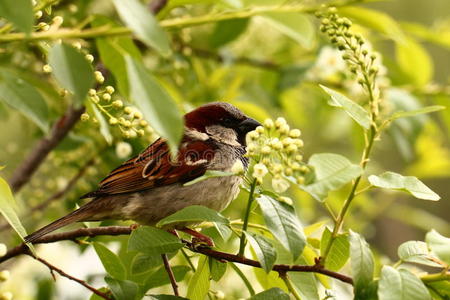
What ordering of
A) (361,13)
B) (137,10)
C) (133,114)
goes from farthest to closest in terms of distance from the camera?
(361,13)
(133,114)
(137,10)

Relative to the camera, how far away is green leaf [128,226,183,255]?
167 centimetres

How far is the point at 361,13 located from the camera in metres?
2.80

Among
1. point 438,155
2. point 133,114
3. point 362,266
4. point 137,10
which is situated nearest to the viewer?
point 137,10

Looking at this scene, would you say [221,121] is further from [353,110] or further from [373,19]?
[353,110]

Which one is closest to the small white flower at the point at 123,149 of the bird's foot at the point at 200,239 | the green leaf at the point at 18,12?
the bird's foot at the point at 200,239

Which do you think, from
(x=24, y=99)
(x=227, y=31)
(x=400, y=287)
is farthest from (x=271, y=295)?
Answer: (x=227, y=31)

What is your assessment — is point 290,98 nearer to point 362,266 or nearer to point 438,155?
point 438,155

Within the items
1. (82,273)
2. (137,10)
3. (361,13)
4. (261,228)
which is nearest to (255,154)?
(261,228)

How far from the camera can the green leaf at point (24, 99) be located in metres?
1.27

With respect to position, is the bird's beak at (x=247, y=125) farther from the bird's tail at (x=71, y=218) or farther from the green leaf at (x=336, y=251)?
the green leaf at (x=336, y=251)

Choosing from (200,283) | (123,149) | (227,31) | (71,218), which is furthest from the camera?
(227,31)

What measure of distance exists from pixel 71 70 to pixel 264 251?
0.65 meters

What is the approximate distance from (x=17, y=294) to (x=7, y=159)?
744mm

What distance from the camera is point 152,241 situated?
169cm
